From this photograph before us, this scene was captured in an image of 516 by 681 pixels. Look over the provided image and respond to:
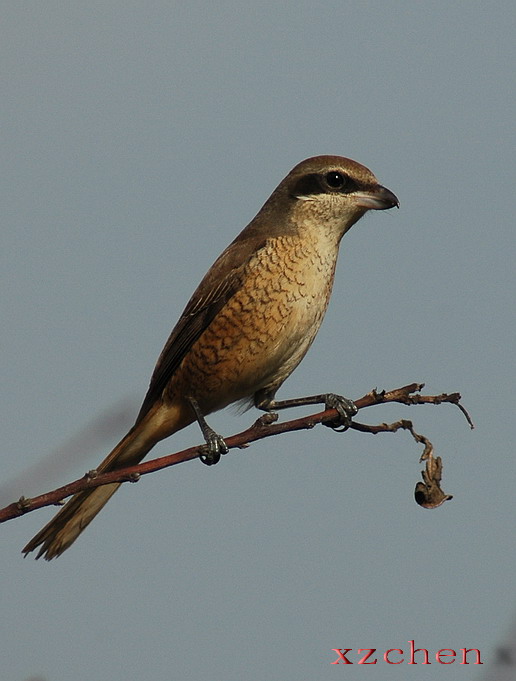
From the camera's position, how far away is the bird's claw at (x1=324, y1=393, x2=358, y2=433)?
3.29 meters

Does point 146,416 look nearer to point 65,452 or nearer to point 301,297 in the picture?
point 301,297

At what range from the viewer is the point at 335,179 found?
481 cm

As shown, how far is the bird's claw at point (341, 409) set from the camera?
10.8 ft

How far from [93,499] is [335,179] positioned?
1.86 meters

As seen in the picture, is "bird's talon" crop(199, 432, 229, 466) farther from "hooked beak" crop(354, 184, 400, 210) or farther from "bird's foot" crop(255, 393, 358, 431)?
"hooked beak" crop(354, 184, 400, 210)

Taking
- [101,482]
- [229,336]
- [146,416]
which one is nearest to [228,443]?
[101,482]

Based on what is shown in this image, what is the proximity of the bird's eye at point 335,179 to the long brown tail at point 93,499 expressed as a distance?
4.48 ft

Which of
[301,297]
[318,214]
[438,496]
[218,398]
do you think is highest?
[318,214]

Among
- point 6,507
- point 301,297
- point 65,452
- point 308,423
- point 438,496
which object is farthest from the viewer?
point 301,297

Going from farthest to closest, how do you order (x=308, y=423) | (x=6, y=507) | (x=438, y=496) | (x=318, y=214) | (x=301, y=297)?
(x=318, y=214)
(x=301, y=297)
(x=438, y=496)
(x=308, y=423)
(x=6, y=507)

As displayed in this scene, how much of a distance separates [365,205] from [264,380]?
934 mm

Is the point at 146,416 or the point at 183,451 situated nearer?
the point at 183,451

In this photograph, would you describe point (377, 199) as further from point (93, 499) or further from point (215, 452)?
point (93, 499)

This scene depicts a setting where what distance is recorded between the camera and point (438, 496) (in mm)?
3244
